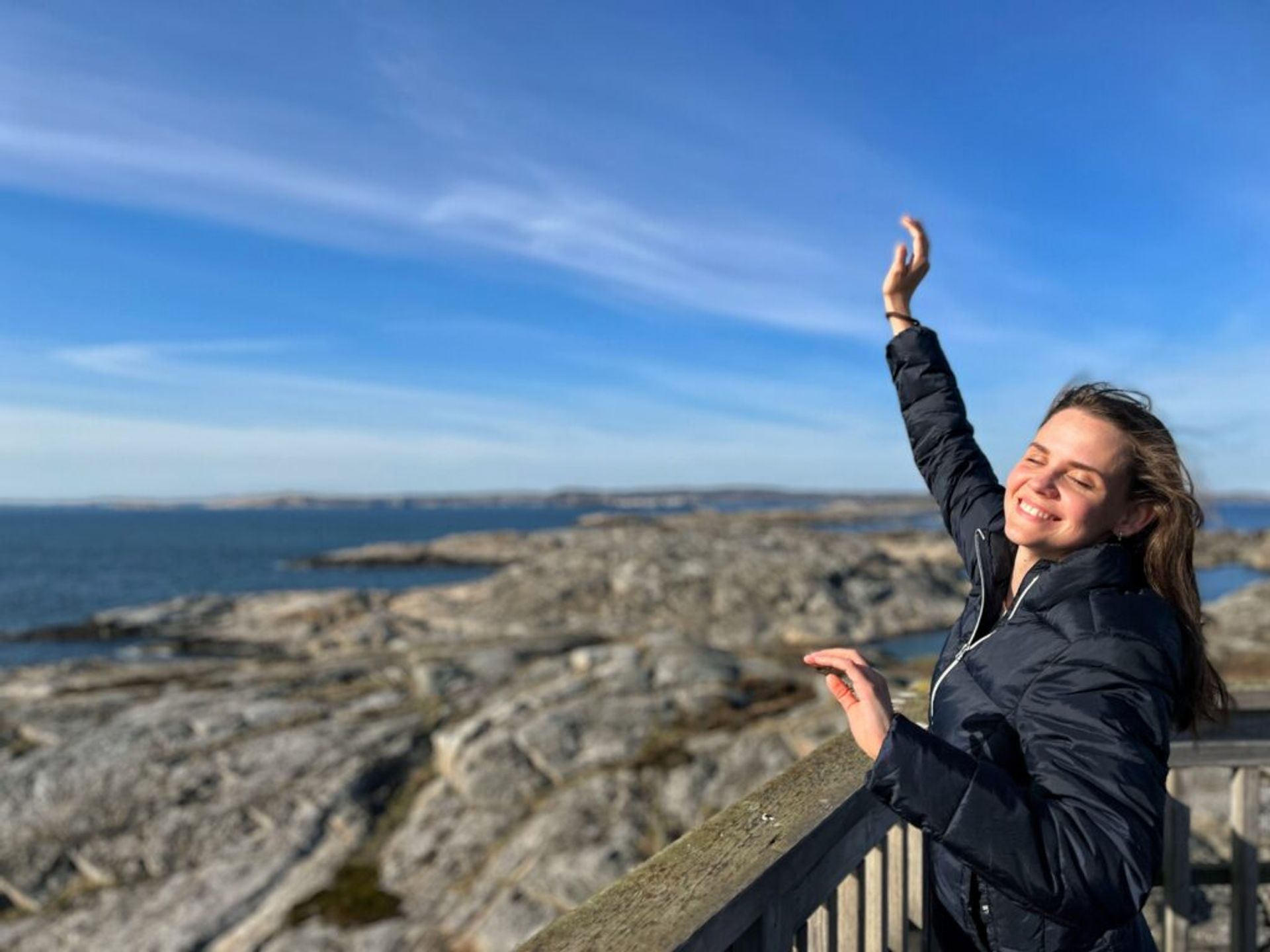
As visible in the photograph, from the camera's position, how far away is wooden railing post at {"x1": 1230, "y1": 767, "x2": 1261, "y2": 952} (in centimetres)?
405

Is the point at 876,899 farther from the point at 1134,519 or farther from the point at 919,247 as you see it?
the point at 919,247

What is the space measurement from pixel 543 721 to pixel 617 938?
10.4 metres

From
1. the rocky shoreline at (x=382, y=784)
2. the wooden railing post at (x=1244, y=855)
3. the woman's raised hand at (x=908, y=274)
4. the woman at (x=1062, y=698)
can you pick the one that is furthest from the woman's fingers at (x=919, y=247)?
the wooden railing post at (x=1244, y=855)

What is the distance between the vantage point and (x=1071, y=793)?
186 centimetres

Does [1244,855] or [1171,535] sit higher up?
[1171,535]

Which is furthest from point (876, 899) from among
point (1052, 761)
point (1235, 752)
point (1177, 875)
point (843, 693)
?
Answer: point (1235, 752)

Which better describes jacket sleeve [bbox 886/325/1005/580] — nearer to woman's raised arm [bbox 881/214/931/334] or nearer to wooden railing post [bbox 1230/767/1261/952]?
woman's raised arm [bbox 881/214/931/334]

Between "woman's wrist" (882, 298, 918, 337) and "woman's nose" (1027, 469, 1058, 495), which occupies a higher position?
"woman's wrist" (882, 298, 918, 337)

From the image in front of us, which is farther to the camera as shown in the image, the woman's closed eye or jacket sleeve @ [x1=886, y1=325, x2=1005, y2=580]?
jacket sleeve @ [x1=886, y1=325, x2=1005, y2=580]

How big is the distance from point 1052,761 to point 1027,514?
73 centimetres

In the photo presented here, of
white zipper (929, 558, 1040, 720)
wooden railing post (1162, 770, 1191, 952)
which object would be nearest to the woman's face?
white zipper (929, 558, 1040, 720)

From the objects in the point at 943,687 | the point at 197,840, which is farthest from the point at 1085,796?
the point at 197,840

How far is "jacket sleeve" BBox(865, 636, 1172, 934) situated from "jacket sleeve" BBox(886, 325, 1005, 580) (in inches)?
49.4

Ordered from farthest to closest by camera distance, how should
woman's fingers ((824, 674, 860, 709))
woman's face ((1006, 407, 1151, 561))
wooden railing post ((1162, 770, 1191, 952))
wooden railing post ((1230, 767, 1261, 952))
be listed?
1. wooden railing post ((1230, 767, 1261, 952))
2. wooden railing post ((1162, 770, 1191, 952))
3. woman's face ((1006, 407, 1151, 561))
4. woman's fingers ((824, 674, 860, 709))
